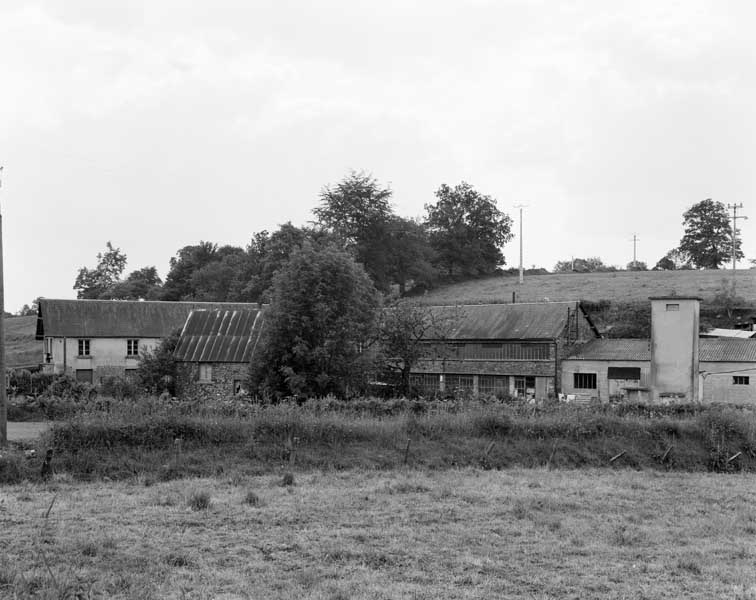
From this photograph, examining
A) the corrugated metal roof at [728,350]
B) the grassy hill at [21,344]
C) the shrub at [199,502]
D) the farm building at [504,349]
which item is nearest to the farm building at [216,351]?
the farm building at [504,349]

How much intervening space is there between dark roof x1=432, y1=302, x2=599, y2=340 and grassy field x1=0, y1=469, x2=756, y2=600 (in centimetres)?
2687

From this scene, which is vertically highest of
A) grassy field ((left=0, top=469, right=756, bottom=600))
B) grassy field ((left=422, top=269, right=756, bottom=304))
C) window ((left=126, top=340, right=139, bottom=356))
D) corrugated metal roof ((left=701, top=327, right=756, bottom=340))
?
grassy field ((left=422, top=269, right=756, bottom=304))

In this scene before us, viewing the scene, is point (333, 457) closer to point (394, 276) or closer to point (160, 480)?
point (160, 480)

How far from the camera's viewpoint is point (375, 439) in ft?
67.7

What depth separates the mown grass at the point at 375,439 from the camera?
18578mm

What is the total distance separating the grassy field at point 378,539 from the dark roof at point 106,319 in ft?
130

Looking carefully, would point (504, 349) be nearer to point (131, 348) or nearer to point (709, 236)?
point (131, 348)

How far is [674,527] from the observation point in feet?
44.0

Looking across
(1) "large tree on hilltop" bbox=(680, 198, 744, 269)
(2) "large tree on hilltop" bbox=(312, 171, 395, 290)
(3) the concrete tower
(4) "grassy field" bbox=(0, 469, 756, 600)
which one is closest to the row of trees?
(2) "large tree on hilltop" bbox=(312, 171, 395, 290)

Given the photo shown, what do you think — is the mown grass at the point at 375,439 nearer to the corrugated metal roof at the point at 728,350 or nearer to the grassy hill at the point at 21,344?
the corrugated metal roof at the point at 728,350

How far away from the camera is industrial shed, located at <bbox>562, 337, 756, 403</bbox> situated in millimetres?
37781

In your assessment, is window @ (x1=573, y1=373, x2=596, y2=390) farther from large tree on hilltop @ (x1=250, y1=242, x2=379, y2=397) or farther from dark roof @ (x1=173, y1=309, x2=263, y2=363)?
dark roof @ (x1=173, y1=309, x2=263, y2=363)

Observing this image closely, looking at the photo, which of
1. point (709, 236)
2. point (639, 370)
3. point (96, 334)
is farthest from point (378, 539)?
point (709, 236)

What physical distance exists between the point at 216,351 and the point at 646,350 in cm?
2451
